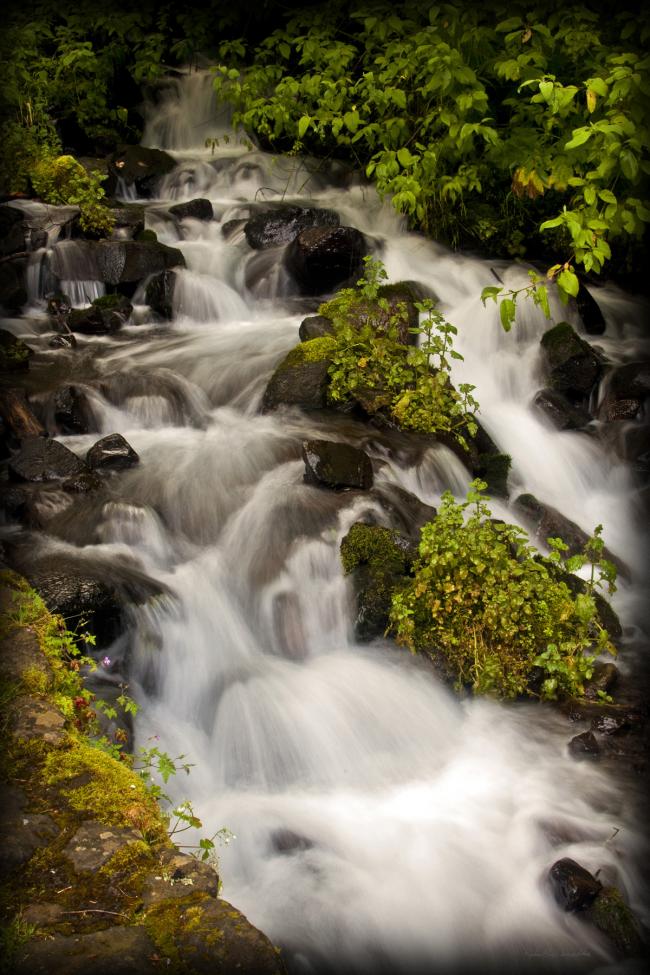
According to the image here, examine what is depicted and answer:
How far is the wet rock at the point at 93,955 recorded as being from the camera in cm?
187

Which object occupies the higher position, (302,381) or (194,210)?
(194,210)

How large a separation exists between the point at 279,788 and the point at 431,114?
769cm

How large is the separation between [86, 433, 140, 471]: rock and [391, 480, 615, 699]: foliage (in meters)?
2.80

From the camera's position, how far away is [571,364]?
348 inches

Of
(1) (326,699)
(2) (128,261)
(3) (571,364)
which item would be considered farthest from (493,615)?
(2) (128,261)

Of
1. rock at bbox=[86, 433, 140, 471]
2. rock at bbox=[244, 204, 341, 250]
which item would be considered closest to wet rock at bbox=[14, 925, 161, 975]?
rock at bbox=[86, 433, 140, 471]

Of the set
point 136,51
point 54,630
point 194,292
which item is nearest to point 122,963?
point 54,630

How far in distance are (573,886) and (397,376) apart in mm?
4898

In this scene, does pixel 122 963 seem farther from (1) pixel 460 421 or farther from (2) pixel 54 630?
(1) pixel 460 421

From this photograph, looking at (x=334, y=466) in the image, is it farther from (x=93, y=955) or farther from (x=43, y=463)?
(x=93, y=955)

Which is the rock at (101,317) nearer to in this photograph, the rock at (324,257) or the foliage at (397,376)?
the rock at (324,257)

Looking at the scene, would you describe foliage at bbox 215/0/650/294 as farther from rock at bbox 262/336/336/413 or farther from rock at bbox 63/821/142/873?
rock at bbox 63/821/142/873

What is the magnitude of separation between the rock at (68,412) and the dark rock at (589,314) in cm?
634

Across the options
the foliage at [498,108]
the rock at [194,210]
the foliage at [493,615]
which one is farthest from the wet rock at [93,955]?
the rock at [194,210]
